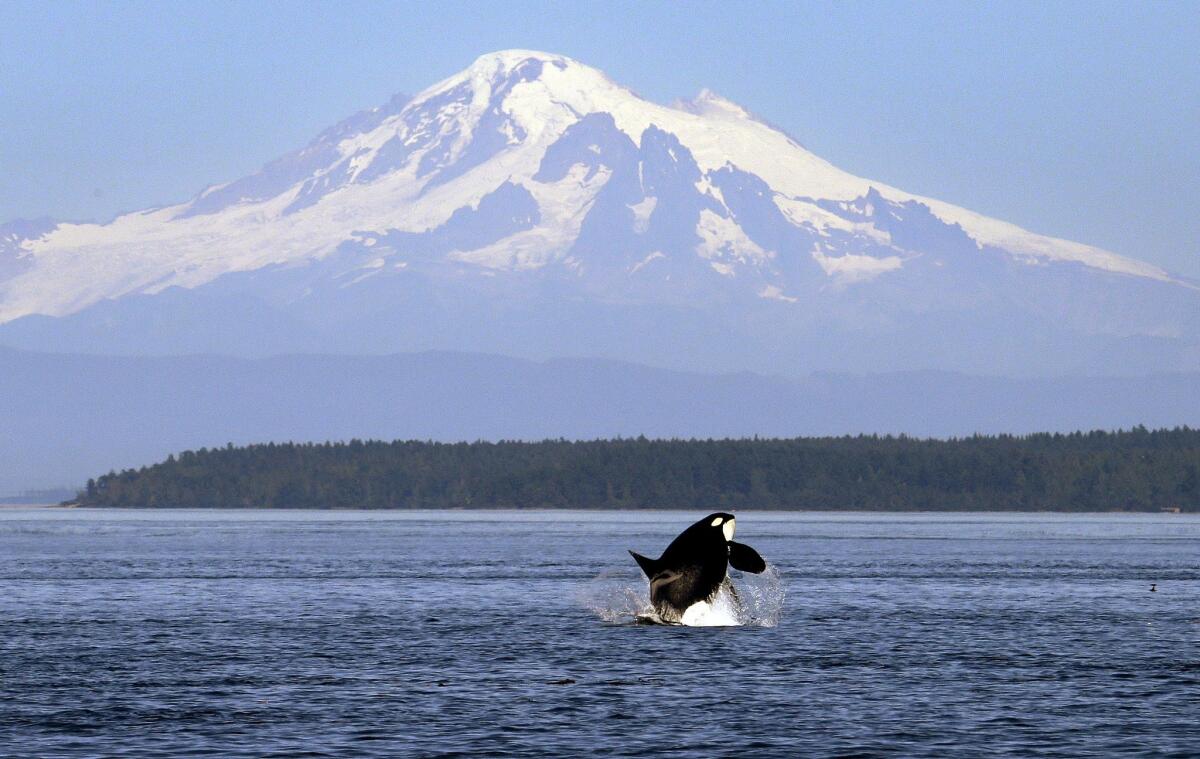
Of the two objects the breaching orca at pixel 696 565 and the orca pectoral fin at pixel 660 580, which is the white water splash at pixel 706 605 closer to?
the breaching orca at pixel 696 565

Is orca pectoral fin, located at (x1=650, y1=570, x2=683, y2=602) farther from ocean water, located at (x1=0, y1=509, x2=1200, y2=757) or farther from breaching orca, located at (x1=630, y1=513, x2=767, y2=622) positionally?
ocean water, located at (x1=0, y1=509, x2=1200, y2=757)

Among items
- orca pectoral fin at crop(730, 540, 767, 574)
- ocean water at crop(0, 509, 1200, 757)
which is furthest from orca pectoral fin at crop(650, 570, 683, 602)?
orca pectoral fin at crop(730, 540, 767, 574)

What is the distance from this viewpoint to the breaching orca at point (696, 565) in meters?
60.5

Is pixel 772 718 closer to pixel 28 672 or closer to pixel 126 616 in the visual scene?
pixel 28 672

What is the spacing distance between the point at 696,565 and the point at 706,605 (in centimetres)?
328

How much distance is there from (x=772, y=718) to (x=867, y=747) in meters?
4.17

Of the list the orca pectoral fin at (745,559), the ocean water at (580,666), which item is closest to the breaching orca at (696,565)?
the orca pectoral fin at (745,559)

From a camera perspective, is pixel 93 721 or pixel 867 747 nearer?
pixel 867 747

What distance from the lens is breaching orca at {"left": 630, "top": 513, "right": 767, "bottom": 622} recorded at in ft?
198

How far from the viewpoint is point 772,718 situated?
44.1 metres

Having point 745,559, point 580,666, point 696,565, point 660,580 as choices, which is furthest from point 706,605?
point 580,666

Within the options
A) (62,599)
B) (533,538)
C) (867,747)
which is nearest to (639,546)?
(533,538)

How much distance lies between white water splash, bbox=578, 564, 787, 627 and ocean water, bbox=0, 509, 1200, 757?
32 cm

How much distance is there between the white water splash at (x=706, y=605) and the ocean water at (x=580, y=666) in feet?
1.06
